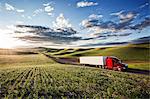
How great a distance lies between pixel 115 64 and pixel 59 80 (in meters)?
1.73

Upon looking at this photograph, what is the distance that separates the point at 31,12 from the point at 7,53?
106cm

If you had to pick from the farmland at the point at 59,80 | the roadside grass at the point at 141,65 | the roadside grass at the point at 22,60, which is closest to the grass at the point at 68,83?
the farmland at the point at 59,80

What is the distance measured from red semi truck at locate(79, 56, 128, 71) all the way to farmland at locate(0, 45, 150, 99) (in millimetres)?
165

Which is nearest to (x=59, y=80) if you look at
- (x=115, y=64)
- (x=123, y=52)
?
(x=115, y=64)

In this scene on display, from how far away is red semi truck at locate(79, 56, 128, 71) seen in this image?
8.98 m

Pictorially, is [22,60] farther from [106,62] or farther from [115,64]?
[115,64]

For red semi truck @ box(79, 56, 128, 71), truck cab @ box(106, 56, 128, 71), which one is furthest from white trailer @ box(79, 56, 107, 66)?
truck cab @ box(106, 56, 128, 71)

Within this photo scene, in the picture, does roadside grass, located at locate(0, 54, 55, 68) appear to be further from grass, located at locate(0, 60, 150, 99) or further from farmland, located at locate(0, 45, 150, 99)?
grass, located at locate(0, 60, 150, 99)

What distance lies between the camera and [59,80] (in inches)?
319

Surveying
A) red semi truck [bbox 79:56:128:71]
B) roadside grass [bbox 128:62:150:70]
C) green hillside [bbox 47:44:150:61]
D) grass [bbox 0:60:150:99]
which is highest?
green hillside [bbox 47:44:150:61]

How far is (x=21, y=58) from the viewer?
8188 millimetres

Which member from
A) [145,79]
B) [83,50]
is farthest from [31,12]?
[145,79]

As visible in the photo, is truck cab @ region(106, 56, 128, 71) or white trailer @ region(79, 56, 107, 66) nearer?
white trailer @ region(79, 56, 107, 66)

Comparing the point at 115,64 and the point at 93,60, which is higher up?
the point at 93,60
